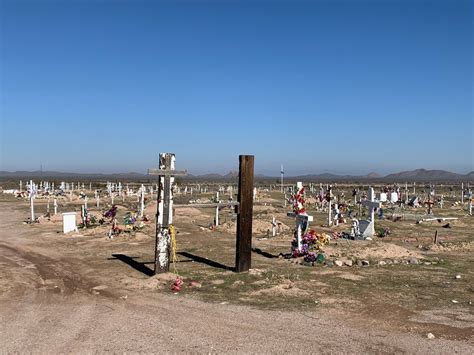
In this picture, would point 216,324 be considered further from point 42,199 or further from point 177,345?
point 42,199

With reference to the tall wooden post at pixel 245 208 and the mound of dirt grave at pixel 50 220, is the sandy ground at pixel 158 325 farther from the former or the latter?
the mound of dirt grave at pixel 50 220

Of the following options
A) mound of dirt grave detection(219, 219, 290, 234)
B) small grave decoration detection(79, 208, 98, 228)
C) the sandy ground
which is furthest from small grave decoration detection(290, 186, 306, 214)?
small grave decoration detection(79, 208, 98, 228)

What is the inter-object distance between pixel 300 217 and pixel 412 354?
1002cm

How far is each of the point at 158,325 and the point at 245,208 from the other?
6.03m

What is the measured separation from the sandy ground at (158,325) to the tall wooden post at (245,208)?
2.73 metres

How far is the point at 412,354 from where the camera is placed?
7.67m

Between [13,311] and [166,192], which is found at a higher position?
[166,192]

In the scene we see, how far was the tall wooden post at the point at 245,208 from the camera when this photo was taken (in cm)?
1425

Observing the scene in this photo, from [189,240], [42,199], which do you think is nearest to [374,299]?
[189,240]

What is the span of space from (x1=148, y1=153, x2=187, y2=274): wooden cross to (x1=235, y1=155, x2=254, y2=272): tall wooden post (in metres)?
2.04

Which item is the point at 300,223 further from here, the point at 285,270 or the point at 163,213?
the point at 163,213

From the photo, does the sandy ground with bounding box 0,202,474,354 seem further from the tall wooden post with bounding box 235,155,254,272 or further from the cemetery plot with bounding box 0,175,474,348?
the tall wooden post with bounding box 235,155,254,272

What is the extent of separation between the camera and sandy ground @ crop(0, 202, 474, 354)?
311 inches

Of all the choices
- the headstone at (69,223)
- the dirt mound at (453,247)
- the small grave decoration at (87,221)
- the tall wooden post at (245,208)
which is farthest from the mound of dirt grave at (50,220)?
the dirt mound at (453,247)
